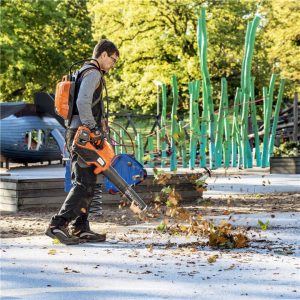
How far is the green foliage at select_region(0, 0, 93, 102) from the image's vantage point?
40969mm

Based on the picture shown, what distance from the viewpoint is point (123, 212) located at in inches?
433

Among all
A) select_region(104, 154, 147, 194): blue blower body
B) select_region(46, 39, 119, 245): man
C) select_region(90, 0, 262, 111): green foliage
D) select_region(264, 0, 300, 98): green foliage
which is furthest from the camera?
select_region(90, 0, 262, 111): green foliage

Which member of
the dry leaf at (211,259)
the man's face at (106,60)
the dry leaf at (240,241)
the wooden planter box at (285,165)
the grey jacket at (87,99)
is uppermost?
the man's face at (106,60)

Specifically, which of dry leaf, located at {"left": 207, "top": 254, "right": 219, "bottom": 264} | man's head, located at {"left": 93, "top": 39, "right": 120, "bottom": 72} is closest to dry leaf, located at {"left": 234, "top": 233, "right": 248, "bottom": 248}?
dry leaf, located at {"left": 207, "top": 254, "right": 219, "bottom": 264}

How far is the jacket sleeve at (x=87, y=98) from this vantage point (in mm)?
7492

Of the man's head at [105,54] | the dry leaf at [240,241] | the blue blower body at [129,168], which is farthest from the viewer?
the blue blower body at [129,168]

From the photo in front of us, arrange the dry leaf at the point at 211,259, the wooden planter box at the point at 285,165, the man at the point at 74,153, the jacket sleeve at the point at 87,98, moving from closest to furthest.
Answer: the dry leaf at the point at 211,259
the jacket sleeve at the point at 87,98
the man at the point at 74,153
the wooden planter box at the point at 285,165

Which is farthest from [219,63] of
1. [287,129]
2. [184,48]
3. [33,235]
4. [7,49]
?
[33,235]

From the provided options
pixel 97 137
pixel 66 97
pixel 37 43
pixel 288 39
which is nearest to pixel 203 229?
pixel 97 137

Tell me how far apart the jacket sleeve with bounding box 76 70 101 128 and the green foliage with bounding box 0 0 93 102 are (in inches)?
1298

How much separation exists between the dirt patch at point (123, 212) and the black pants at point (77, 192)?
118 centimetres

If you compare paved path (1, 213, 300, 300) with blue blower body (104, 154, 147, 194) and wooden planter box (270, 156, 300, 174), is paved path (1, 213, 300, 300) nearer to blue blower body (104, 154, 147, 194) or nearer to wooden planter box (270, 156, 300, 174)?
blue blower body (104, 154, 147, 194)

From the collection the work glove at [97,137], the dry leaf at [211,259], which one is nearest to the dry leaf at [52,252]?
the work glove at [97,137]

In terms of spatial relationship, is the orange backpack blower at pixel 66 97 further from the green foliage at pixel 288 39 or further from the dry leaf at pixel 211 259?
the green foliage at pixel 288 39
